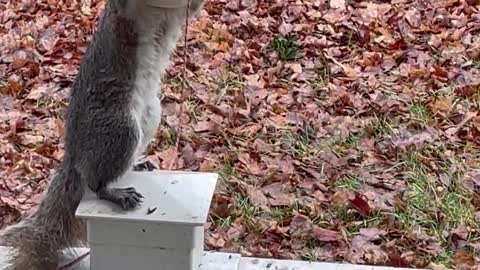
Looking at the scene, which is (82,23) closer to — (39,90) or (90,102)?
(39,90)

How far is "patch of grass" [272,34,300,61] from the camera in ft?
15.4

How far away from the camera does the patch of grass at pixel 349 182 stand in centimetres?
351

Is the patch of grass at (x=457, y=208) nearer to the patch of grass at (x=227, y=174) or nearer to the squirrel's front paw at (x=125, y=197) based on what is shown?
the patch of grass at (x=227, y=174)

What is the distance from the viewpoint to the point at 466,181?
138 inches

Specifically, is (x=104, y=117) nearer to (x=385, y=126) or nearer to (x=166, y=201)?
(x=166, y=201)

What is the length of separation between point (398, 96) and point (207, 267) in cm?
209

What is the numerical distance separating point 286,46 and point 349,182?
1.39 meters

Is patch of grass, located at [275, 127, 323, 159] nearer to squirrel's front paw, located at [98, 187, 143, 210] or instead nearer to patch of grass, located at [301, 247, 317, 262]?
patch of grass, located at [301, 247, 317, 262]

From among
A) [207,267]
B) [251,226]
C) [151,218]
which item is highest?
[151,218]

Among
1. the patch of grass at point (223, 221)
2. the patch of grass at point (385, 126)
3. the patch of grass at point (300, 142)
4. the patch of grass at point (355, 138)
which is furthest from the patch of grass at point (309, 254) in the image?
the patch of grass at point (385, 126)

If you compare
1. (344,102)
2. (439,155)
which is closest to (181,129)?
(344,102)

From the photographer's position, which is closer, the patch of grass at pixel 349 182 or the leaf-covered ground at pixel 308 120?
the leaf-covered ground at pixel 308 120

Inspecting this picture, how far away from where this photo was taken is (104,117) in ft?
6.92

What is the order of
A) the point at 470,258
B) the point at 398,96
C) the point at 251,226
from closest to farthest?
the point at 470,258
the point at 251,226
the point at 398,96
